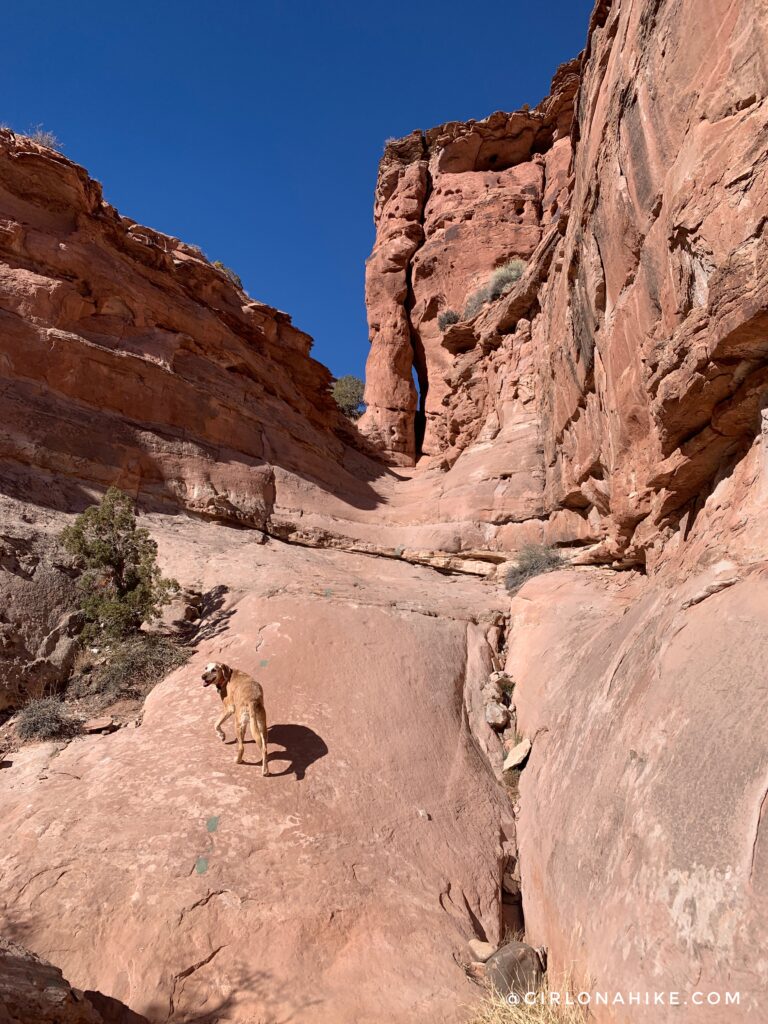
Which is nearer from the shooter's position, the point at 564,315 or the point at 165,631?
the point at 165,631

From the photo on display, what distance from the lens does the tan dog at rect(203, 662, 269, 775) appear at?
A: 663cm

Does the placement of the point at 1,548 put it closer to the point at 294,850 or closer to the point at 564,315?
the point at 294,850

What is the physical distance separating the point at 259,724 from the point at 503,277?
2352 centimetres

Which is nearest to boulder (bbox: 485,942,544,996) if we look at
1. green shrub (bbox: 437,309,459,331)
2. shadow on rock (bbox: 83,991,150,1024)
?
shadow on rock (bbox: 83,991,150,1024)

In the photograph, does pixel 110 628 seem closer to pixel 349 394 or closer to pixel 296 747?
pixel 296 747

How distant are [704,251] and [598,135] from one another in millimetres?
4870

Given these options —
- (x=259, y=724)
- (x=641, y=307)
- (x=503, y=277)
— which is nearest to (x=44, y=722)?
(x=259, y=724)

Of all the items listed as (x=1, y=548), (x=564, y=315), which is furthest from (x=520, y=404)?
(x=1, y=548)

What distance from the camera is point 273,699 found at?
786cm

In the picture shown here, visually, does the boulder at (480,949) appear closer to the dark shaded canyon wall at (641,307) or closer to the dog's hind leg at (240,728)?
the dog's hind leg at (240,728)

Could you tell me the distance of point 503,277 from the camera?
25.5 m

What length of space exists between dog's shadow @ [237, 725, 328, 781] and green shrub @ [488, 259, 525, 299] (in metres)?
21.6

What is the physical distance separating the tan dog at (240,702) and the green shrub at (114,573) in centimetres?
273

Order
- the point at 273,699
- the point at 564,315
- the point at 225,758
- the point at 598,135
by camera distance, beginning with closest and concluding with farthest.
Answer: the point at 225,758 < the point at 273,699 < the point at 598,135 < the point at 564,315
